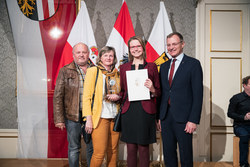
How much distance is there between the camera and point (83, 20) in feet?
8.46

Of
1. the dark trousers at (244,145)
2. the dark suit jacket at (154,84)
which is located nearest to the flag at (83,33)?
the dark suit jacket at (154,84)

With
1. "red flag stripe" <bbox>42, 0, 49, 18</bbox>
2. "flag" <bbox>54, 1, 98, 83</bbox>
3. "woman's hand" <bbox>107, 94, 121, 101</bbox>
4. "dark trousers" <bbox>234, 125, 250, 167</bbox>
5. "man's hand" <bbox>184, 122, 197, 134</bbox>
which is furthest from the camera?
"red flag stripe" <bbox>42, 0, 49, 18</bbox>

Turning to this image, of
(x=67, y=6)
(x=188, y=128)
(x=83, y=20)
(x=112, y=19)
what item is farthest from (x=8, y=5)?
(x=188, y=128)

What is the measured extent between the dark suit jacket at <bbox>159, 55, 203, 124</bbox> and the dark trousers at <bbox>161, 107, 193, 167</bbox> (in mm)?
72

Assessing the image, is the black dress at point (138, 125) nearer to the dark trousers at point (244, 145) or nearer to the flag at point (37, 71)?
the flag at point (37, 71)

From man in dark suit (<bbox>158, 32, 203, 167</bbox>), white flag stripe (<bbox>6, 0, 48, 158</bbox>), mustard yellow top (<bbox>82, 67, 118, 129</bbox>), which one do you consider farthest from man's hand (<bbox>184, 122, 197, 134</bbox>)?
white flag stripe (<bbox>6, 0, 48, 158</bbox>)

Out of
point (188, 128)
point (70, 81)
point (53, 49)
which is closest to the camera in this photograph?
point (188, 128)

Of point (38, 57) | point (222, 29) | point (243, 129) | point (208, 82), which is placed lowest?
point (243, 129)

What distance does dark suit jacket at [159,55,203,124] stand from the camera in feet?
5.08

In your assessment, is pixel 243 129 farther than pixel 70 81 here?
Yes

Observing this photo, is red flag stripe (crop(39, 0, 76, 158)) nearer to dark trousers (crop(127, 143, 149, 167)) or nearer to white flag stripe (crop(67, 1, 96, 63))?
white flag stripe (crop(67, 1, 96, 63))

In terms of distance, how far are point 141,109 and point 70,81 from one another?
0.88 meters

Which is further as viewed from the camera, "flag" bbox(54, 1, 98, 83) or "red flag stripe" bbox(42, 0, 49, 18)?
"red flag stripe" bbox(42, 0, 49, 18)

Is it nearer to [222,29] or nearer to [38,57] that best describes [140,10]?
[222,29]
